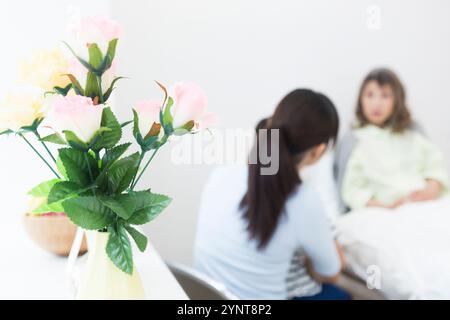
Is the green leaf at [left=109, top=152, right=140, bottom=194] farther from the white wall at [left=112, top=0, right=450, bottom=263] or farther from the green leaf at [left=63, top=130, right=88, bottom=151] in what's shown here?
the white wall at [left=112, top=0, right=450, bottom=263]

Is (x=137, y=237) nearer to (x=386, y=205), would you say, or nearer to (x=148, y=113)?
(x=148, y=113)

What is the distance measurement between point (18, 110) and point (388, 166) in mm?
1290

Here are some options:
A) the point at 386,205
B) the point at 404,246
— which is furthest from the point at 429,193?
the point at 404,246

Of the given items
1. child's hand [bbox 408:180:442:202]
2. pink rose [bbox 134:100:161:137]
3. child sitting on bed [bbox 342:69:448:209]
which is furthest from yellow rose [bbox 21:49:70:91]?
child's hand [bbox 408:180:442:202]

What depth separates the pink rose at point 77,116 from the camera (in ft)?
1.42

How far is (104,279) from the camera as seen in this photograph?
51cm

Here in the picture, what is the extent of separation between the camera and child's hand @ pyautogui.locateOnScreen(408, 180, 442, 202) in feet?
4.83

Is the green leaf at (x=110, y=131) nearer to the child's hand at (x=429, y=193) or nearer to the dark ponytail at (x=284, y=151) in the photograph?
the dark ponytail at (x=284, y=151)

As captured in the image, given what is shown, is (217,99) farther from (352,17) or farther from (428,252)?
(428,252)

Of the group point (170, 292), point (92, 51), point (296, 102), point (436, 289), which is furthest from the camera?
point (436, 289)

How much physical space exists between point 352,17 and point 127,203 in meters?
0.92
